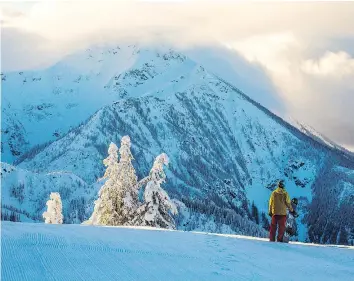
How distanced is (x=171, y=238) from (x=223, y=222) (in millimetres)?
183288

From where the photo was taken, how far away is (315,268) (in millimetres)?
11211

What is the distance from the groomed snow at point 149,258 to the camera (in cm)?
876

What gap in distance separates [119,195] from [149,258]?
20.7 metres

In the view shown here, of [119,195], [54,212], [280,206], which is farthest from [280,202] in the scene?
[54,212]

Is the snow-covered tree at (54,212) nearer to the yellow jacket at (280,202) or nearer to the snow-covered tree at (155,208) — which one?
the snow-covered tree at (155,208)

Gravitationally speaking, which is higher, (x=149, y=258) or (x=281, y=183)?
(x=281, y=183)

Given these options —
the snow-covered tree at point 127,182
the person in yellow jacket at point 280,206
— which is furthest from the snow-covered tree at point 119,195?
the person in yellow jacket at point 280,206

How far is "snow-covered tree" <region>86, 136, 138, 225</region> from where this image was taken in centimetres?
3078

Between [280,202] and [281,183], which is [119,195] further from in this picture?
[281,183]

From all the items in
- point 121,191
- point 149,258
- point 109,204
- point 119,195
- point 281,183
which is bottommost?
point 109,204

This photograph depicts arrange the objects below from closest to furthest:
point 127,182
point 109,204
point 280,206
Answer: point 280,206 → point 109,204 → point 127,182

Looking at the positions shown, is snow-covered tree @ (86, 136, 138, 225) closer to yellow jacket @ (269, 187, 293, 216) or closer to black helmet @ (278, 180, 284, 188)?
yellow jacket @ (269, 187, 293, 216)

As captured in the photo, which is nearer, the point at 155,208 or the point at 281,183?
the point at 281,183

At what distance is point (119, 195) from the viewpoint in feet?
102
